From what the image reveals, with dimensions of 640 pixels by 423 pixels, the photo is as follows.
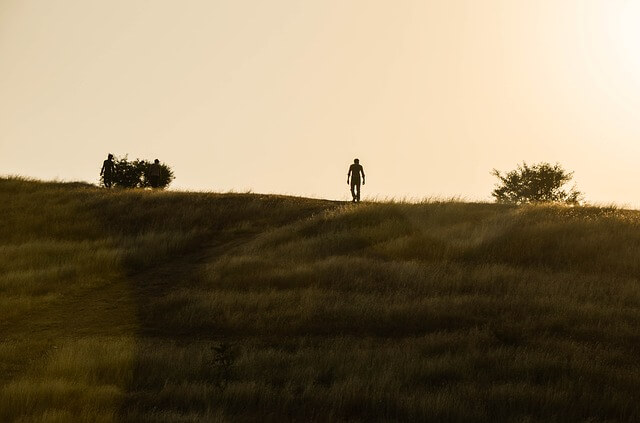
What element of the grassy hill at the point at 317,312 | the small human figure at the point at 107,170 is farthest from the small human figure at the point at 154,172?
the grassy hill at the point at 317,312

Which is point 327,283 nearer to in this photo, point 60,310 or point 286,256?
point 286,256

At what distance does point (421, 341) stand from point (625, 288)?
6783 mm

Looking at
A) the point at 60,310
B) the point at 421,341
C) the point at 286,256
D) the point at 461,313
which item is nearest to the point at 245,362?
the point at 421,341

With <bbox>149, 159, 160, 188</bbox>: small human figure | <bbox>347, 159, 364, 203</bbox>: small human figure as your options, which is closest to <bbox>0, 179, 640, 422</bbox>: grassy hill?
<bbox>347, 159, 364, 203</bbox>: small human figure

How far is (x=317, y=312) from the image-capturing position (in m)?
15.8

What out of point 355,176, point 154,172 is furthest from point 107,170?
point 355,176

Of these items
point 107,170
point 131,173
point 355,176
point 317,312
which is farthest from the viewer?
point 131,173

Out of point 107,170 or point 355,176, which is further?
point 107,170

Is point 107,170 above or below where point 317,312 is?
above

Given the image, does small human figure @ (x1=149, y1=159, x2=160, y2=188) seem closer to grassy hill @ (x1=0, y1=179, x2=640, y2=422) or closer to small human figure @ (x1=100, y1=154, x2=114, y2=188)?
small human figure @ (x1=100, y1=154, x2=114, y2=188)

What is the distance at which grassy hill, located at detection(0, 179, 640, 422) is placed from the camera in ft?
33.2

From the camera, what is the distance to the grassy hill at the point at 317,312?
33.2 ft

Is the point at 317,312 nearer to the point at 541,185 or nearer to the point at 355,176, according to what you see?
the point at 355,176

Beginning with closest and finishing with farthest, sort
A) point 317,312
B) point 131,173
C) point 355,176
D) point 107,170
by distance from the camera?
point 317,312 → point 355,176 → point 107,170 → point 131,173
